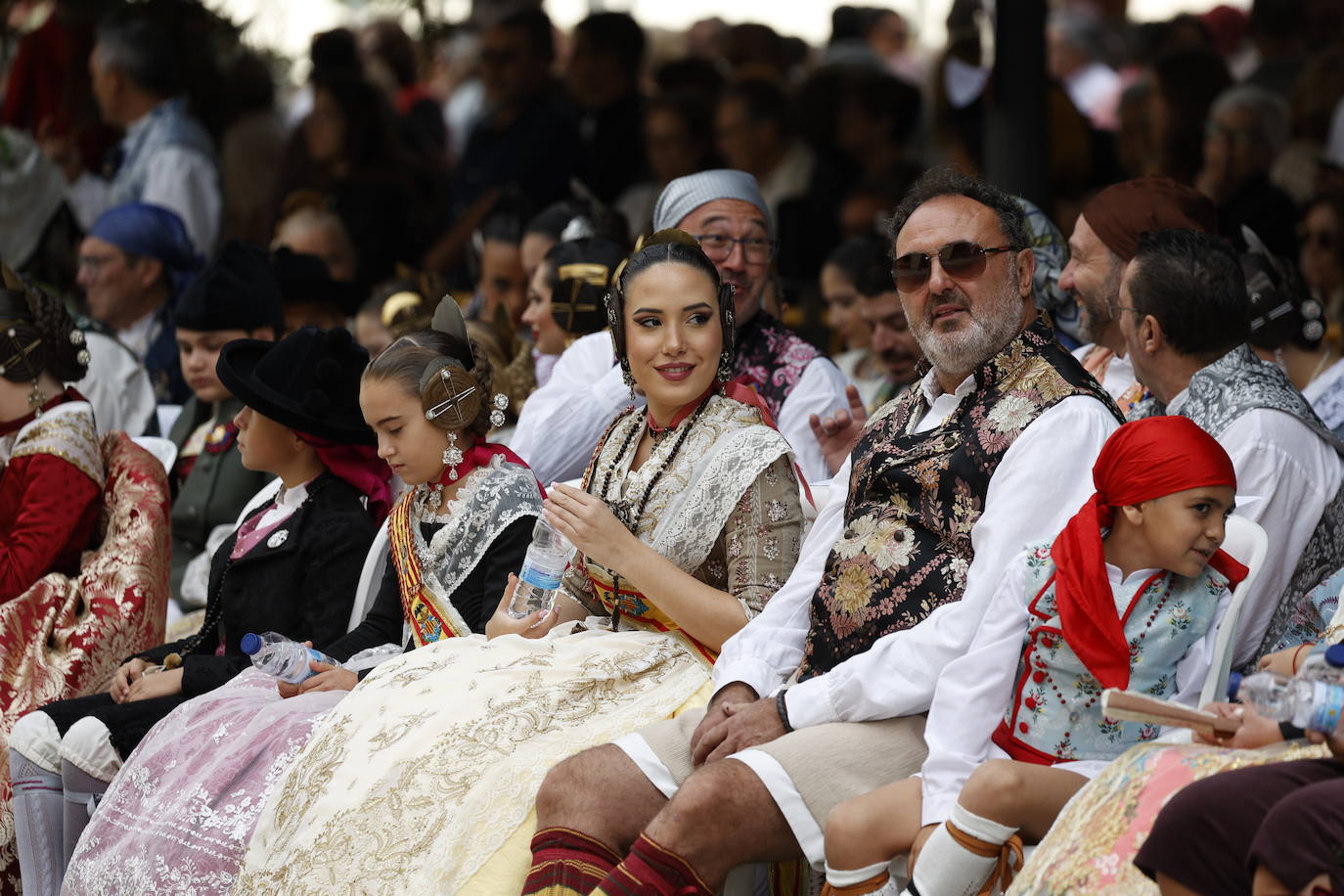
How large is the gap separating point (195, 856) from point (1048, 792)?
2.14 m

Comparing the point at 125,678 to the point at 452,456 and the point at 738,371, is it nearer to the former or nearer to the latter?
the point at 452,456

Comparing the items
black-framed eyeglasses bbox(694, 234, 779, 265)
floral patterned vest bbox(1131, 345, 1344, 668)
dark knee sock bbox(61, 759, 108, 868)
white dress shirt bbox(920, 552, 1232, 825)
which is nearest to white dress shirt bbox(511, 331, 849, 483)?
black-framed eyeglasses bbox(694, 234, 779, 265)

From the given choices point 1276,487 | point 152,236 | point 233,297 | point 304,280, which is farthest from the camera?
point 152,236

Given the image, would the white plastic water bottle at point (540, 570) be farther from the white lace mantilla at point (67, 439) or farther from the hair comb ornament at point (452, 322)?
the white lace mantilla at point (67, 439)

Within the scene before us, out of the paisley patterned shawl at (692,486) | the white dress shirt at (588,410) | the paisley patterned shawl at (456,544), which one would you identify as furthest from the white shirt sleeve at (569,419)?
the paisley patterned shawl at (692,486)

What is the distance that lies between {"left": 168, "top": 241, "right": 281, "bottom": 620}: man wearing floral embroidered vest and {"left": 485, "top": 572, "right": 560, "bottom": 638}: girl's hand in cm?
189

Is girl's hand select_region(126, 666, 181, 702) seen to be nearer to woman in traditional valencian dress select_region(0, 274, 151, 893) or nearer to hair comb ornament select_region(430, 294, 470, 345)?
woman in traditional valencian dress select_region(0, 274, 151, 893)

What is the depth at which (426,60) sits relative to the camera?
11.5 m

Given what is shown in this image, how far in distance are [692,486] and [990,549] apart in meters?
0.89

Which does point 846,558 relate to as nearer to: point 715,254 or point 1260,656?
point 1260,656

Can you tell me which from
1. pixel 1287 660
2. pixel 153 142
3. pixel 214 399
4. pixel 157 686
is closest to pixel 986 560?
pixel 1287 660

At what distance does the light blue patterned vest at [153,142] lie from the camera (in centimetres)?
934

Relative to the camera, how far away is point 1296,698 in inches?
126

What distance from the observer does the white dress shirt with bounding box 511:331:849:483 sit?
5512 mm
